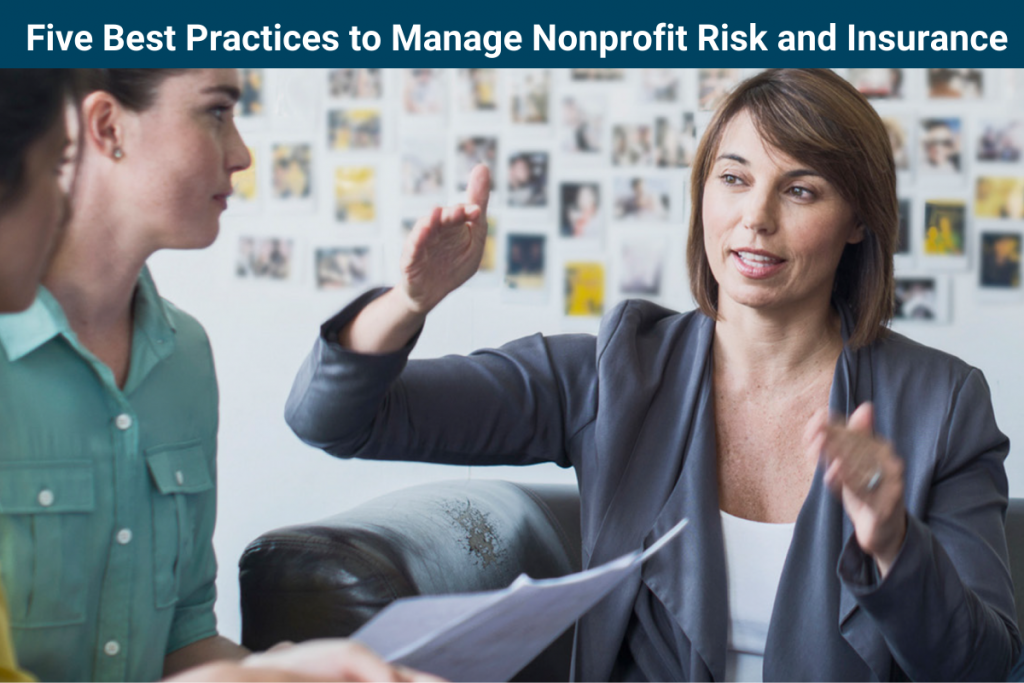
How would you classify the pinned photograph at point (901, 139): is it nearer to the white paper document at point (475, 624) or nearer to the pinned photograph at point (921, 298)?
the pinned photograph at point (921, 298)

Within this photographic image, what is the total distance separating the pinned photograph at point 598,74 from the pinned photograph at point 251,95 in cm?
75

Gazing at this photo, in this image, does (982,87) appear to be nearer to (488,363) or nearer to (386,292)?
(488,363)

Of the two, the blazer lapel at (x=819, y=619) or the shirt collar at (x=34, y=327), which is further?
the blazer lapel at (x=819, y=619)

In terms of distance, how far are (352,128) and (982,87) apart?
1.38m

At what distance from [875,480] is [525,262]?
4.74 ft

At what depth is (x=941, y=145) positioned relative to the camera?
7.20 ft

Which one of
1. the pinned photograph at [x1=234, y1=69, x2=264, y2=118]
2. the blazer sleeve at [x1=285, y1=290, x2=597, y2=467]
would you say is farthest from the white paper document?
the pinned photograph at [x1=234, y1=69, x2=264, y2=118]

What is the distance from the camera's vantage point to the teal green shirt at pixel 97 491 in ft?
3.09

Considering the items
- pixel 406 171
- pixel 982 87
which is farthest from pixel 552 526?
pixel 982 87

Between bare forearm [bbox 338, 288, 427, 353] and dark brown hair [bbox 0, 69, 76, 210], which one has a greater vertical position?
dark brown hair [bbox 0, 69, 76, 210]

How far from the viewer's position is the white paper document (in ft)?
2.22

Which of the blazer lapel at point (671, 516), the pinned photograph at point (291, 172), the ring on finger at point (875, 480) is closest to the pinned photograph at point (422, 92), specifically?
the pinned photograph at point (291, 172)

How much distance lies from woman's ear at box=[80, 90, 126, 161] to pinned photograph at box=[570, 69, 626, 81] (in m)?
1.45

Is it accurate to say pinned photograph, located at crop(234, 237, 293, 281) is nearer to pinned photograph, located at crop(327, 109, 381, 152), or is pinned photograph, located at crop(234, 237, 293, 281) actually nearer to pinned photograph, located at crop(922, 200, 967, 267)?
pinned photograph, located at crop(327, 109, 381, 152)
